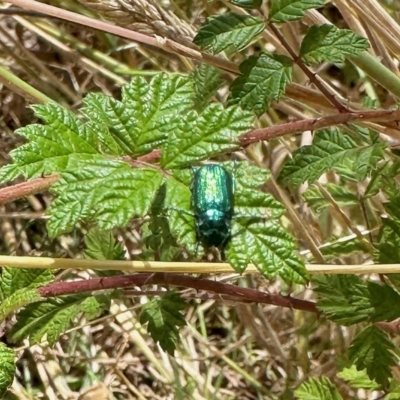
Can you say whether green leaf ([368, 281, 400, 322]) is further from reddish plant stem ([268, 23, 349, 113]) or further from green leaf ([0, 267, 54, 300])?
green leaf ([0, 267, 54, 300])

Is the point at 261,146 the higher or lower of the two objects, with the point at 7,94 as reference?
lower

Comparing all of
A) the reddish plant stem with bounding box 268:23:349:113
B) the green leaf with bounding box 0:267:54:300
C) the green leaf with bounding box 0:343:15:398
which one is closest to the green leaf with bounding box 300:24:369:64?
the reddish plant stem with bounding box 268:23:349:113

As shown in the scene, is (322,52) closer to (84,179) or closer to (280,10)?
(280,10)

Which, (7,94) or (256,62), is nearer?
(256,62)

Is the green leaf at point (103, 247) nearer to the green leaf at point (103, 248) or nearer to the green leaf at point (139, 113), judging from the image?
the green leaf at point (103, 248)

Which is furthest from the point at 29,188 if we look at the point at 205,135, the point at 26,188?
the point at 205,135

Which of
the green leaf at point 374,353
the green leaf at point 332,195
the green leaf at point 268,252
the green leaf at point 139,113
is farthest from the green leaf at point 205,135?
the green leaf at point 332,195

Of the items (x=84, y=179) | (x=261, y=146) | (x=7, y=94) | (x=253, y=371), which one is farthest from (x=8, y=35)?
(x=84, y=179)

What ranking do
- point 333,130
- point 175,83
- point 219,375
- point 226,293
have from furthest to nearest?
point 219,375, point 333,130, point 226,293, point 175,83
